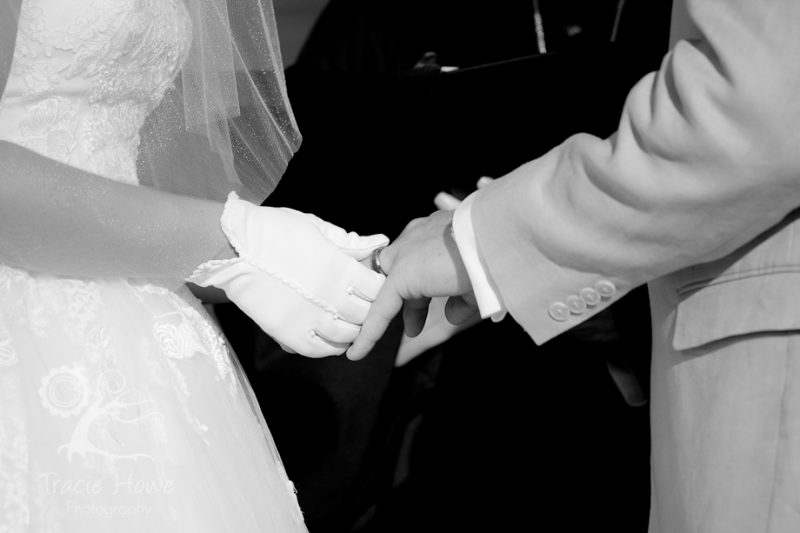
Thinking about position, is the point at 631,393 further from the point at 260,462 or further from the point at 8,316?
the point at 8,316

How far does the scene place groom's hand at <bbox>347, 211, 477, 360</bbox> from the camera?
3.01 ft

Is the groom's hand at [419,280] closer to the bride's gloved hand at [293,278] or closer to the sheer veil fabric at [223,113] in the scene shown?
the bride's gloved hand at [293,278]

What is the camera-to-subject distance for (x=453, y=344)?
2197 mm

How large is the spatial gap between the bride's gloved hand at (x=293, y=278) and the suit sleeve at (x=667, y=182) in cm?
19

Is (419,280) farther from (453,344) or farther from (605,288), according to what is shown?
(453,344)

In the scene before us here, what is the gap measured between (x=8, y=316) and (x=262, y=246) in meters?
0.25

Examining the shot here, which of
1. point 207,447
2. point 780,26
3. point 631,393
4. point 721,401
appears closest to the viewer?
point 780,26

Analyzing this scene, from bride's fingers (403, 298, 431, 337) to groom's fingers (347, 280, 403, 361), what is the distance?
0.12 feet

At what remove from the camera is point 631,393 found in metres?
1.87

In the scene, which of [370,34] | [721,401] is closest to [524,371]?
[370,34]

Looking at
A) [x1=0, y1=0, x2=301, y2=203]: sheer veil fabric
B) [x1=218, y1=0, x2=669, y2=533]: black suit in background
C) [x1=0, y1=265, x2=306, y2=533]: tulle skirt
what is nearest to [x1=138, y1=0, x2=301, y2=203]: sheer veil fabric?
[x1=0, y1=0, x2=301, y2=203]: sheer veil fabric

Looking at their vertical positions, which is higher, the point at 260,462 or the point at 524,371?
the point at 260,462

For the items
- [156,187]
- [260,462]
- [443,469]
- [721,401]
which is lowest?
[443,469]

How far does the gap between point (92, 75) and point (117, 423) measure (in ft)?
1.13
